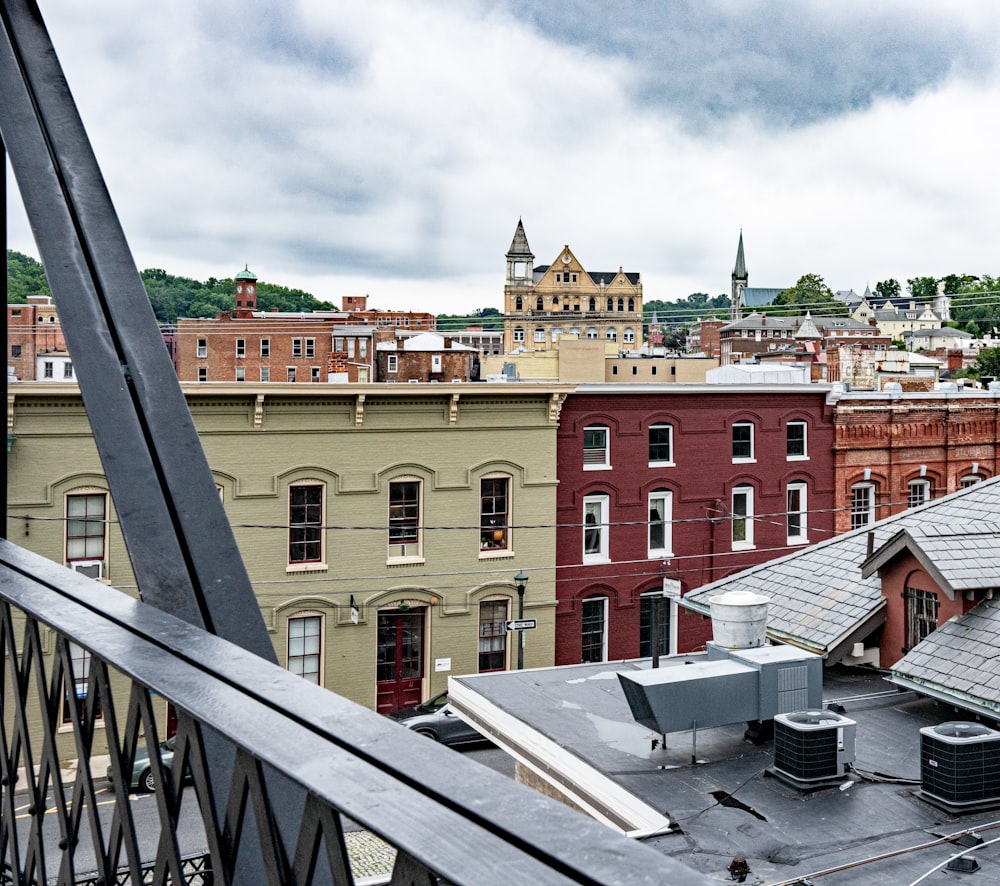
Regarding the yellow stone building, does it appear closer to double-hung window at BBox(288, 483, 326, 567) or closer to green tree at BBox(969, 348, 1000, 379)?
green tree at BBox(969, 348, 1000, 379)

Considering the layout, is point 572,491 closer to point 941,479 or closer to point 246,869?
point 941,479

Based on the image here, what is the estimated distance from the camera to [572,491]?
21.7 metres

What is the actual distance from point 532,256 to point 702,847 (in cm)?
9376

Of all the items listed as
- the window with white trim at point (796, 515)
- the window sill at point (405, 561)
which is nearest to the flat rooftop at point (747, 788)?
the window sill at point (405, 561)

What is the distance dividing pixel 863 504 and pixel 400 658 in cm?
1211

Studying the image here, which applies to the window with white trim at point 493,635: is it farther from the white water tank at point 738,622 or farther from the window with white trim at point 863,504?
the white water tank at point 738,622

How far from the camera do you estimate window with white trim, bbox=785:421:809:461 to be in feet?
78.4

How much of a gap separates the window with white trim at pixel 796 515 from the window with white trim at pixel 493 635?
730 cm

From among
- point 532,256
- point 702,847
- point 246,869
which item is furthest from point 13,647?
point 532,256

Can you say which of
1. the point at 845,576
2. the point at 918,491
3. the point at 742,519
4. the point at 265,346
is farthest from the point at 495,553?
the point at 265,346

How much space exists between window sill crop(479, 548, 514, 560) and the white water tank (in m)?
12.0

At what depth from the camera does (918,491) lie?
1014 inches

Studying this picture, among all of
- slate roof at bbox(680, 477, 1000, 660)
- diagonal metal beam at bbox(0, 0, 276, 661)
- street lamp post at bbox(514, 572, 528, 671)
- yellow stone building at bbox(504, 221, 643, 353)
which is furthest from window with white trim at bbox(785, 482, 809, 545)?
yellow stone building at bbox(504, 221, 643, 353)

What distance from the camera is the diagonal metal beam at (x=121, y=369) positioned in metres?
1.52
